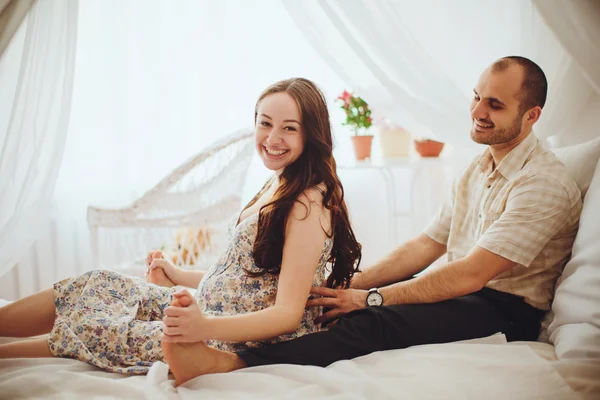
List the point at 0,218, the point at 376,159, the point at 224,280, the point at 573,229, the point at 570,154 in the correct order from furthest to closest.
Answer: the point at 376,159, the point at 0,218, the point at 570,154, the point at 573,229, the point at 224,280

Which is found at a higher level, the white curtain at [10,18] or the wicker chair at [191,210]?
the white curtain at [10,18]

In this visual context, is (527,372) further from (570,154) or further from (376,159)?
(376,159)

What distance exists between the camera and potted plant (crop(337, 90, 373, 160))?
10.8ft

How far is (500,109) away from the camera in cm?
179

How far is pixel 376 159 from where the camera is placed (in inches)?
140

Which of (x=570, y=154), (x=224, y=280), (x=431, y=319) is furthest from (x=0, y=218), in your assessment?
(x=570, y=154)

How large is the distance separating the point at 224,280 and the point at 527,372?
75 centimetres

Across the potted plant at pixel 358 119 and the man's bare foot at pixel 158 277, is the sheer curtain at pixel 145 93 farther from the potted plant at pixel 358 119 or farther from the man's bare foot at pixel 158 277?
the man's bare foot at pixel 158 277

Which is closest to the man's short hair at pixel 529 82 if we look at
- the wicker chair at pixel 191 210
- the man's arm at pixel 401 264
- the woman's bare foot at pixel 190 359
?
the man's arm at pixel 401 264

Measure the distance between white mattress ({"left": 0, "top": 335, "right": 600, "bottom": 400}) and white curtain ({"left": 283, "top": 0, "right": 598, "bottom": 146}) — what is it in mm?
1054

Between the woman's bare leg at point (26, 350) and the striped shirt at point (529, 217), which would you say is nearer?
the woman's bare leg at point (26, 350)

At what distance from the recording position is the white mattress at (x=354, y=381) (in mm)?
1266

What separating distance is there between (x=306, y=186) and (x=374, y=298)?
402mm

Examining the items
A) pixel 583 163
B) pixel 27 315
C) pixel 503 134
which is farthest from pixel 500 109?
pixel 27 315
